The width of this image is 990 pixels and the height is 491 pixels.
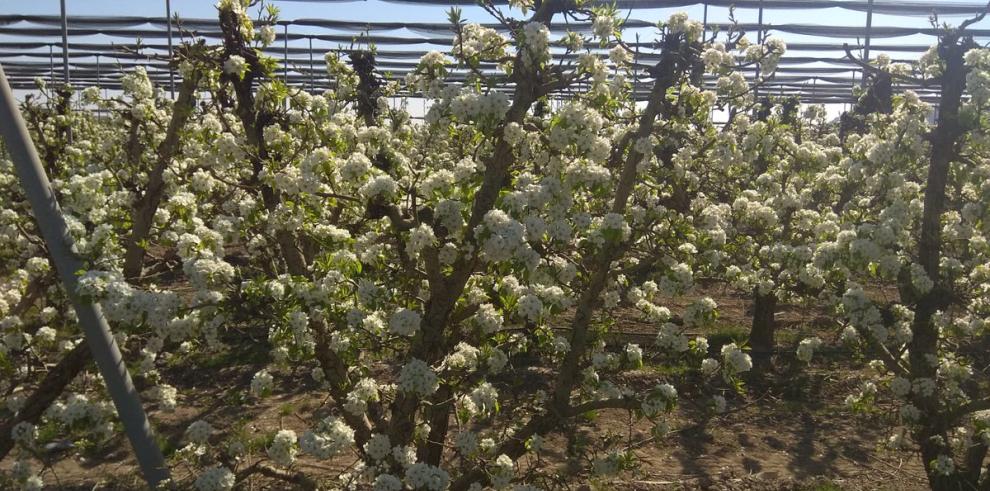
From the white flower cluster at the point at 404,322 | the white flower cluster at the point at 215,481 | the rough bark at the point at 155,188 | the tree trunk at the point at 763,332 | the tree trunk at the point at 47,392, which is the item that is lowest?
the tree trunk at the point at 763,332

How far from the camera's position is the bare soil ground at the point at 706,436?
6293 millimetres

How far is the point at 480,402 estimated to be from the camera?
13.5ft

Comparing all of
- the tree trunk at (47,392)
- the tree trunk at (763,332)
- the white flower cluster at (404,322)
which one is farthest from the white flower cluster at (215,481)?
the tree trunk at (763,332)

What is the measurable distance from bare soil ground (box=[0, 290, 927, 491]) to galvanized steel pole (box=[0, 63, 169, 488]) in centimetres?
104

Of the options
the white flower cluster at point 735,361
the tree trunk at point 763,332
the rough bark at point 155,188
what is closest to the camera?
the white flower cluster at point 735,361

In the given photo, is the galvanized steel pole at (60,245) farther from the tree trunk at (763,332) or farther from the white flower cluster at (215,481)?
the tree trunk at (763,332)

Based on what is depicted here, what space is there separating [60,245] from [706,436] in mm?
6160

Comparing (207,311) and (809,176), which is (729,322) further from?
(207,311)

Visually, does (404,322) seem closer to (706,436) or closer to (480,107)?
(480,107)

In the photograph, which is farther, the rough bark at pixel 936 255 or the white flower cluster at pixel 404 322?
the rough bark at pixel 936 255

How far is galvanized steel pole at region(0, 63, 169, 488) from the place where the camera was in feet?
12.4

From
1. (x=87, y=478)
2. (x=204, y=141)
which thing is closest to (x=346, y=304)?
(x=204, y=141)

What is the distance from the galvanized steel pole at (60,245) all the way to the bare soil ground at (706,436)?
3.41 feet

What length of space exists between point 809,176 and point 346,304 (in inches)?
232
